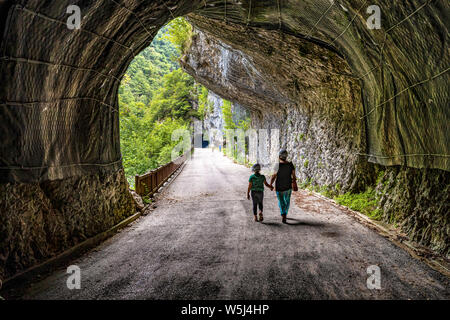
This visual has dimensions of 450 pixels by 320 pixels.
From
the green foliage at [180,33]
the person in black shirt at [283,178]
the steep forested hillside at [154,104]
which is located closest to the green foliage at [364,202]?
the person in black shirt at [283,178]

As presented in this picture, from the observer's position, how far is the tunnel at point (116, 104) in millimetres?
3795

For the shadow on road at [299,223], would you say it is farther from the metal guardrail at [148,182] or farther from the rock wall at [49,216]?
the metal guardrail at [148,182]

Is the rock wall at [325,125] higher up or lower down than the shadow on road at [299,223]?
higher up

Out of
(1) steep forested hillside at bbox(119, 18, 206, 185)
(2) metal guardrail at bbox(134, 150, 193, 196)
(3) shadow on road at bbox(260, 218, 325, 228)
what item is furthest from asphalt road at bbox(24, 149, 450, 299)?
(1) steep forested hillside at bbox(119, 18, 206, 185)

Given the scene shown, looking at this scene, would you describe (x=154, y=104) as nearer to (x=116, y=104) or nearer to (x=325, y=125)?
(x=325, y=125)

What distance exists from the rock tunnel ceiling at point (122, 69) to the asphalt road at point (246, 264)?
173 cm

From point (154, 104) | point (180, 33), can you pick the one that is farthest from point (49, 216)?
point (154, 104)

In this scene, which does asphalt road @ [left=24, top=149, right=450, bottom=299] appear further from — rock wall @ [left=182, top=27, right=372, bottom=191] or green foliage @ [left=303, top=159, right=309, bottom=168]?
green foliage @ [left=303, top=159, right=309, bottom=168]

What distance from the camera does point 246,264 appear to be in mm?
4297

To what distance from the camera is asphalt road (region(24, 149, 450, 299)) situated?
3469 mm

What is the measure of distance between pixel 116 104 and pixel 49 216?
3.60m
